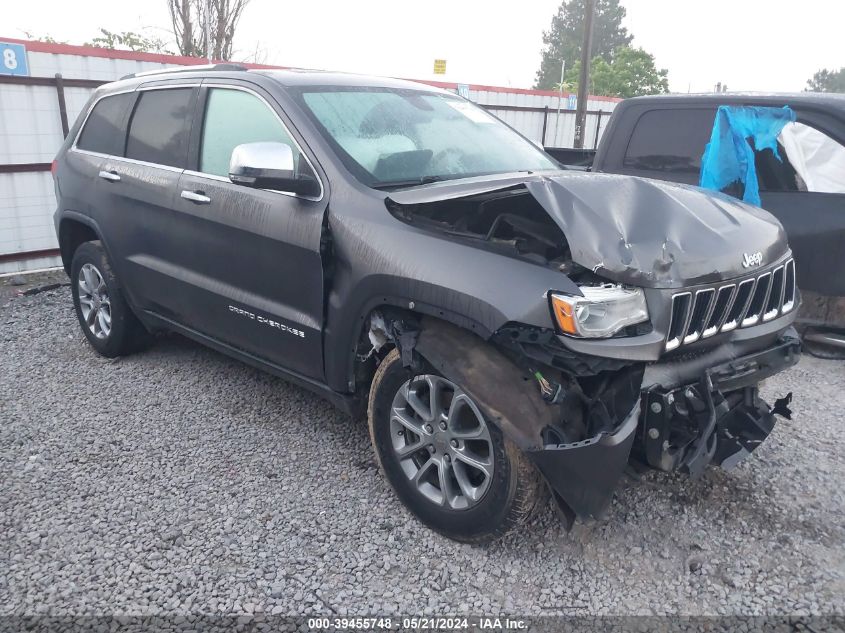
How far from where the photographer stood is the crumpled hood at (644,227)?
238 centimetres

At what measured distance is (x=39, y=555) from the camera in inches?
109

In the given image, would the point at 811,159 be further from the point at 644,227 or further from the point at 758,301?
the point at 644,227

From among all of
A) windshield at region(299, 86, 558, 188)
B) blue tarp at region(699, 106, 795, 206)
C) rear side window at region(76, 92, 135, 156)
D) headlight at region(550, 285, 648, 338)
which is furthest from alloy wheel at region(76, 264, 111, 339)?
blue tarp at region(699, 106, 795, 206)

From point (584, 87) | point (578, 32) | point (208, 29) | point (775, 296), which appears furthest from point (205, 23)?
point (578, 32)

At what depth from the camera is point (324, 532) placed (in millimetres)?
2920

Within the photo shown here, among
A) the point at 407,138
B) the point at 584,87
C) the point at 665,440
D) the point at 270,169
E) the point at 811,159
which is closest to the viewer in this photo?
the point at 665,440

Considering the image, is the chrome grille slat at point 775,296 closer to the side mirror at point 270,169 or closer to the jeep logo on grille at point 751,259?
the jeep logo on grille at point 751,259

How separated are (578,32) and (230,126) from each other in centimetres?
5852

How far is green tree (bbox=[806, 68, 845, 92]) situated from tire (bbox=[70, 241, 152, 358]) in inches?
3224

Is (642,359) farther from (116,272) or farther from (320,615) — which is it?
(116,272)

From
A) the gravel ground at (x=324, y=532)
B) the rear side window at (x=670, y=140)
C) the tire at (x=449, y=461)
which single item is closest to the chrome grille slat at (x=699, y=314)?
the tire at (x=449, y=461)

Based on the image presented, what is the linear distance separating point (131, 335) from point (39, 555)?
227 centimetres

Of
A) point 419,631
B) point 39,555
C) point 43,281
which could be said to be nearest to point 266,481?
point 39,555

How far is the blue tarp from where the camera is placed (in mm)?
4594
